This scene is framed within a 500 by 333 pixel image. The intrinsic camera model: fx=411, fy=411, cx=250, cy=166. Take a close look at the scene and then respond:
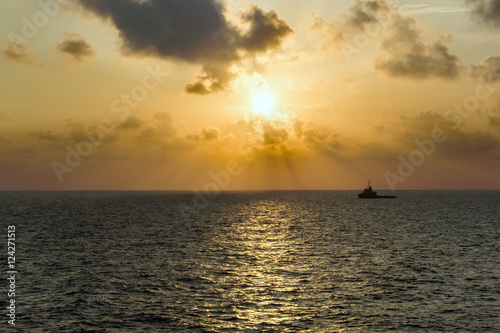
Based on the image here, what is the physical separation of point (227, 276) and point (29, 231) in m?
70.4

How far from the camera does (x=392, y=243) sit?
86.0m

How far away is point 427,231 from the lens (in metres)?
108

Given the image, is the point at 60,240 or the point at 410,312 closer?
the point at 410,312

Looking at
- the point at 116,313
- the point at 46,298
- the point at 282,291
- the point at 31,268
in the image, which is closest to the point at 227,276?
the point at 282,291

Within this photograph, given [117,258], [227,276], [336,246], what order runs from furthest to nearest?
[336,246] → [117,258] → [227,276]

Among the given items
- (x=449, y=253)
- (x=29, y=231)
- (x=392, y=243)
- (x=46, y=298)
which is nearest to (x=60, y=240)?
(x=29, y=231)

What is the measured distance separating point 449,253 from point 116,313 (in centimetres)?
5899

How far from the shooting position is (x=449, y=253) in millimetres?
73500

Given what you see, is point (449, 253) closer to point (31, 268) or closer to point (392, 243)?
point (392, 243)

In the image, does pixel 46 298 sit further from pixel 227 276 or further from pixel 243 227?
pixel 243 227

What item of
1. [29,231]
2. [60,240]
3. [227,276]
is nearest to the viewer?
[227,276]

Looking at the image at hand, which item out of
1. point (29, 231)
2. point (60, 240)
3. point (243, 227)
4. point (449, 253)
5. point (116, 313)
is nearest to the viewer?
point (116, 313)

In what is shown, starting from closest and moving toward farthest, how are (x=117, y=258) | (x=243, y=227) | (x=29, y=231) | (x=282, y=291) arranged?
(x=282, y=291), (x=117, y=258), (x=29, y=231), (x=243, y=227)

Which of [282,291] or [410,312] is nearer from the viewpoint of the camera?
[410,312]
